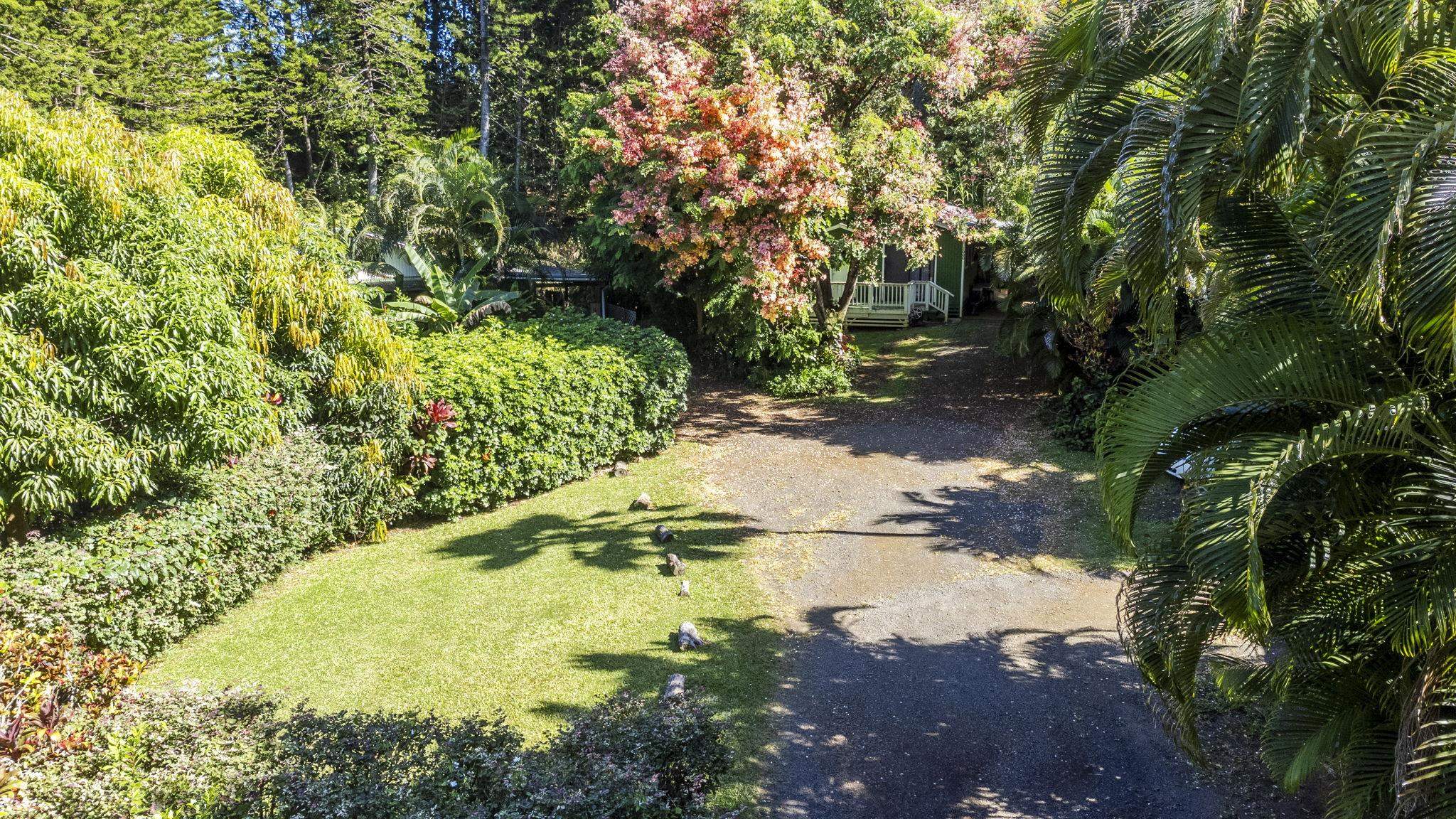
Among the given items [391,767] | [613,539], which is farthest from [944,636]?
[391,767]

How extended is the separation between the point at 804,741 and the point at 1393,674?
4027 mm

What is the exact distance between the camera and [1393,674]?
4.44m

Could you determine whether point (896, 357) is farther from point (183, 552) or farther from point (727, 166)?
A: point (183, 552)

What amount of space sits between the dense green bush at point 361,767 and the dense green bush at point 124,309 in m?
2.61

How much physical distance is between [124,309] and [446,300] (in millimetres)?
8698

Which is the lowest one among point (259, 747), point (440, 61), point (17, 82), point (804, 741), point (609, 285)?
point (804, 741)

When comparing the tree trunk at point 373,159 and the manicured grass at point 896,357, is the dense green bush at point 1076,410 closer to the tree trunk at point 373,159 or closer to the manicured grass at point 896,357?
the manicured grass at point 896,357

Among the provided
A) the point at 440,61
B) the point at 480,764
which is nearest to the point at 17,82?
the point at 440,61

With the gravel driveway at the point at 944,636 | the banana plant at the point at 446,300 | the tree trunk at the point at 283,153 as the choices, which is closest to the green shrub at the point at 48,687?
the gravel driveway at the point at 944,636

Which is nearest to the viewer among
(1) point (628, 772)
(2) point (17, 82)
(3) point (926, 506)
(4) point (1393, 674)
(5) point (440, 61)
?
(4) point (1393, 674)

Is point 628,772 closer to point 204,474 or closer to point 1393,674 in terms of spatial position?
point 1393,674

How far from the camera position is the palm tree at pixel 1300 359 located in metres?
3.76

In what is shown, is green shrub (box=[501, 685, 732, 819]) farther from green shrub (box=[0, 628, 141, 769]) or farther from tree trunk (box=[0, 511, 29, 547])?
tree trunk (box=[0, 511, 29, 547])

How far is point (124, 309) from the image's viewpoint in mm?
7297
